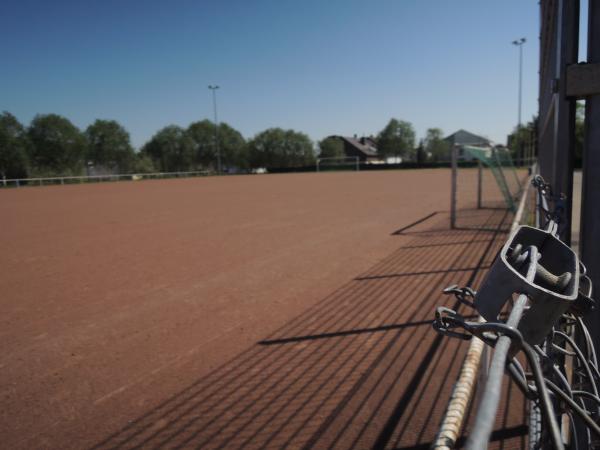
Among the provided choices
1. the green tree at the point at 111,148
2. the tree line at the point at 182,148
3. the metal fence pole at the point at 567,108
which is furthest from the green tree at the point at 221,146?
the metal fence pole at the point at 567,108

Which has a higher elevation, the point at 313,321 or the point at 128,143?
the point at 128,143

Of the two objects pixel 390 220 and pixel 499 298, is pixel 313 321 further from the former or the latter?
pixel 390 220

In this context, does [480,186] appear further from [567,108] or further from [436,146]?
[436,146]

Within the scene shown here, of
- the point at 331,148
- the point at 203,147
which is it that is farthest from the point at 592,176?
the point at 203,147

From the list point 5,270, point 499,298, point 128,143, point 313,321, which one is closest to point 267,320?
point 313,321

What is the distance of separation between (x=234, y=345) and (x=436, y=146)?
312 feet

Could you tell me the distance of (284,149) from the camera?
9381cm

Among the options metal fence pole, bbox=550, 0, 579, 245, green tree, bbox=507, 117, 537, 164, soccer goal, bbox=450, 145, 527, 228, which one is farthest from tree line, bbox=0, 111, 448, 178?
metal fence pole, bbox=550, 0, 579, 245

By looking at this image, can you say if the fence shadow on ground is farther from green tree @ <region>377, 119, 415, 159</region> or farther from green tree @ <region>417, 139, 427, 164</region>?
green tree @ <region>377, 119, 415, 159</region>

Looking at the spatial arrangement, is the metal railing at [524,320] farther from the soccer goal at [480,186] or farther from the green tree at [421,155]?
the green tree at [421,155]

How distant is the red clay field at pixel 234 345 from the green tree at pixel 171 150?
298 feet

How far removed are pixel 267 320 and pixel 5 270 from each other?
5.99 metres

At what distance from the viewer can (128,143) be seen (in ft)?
268

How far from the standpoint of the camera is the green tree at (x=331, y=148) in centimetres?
9325
